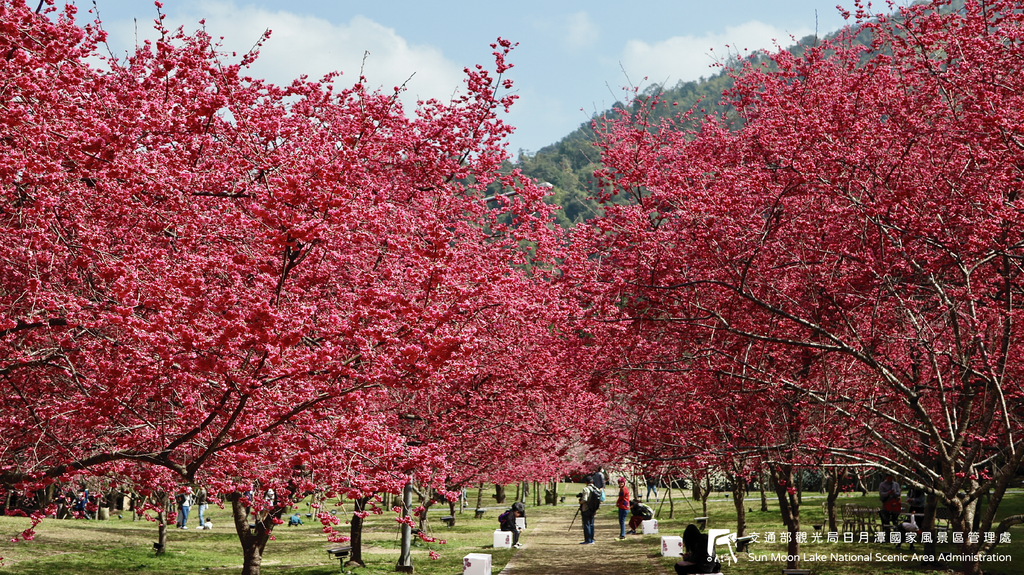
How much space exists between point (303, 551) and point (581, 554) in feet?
27.7

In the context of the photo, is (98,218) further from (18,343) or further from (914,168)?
A: (914,168)

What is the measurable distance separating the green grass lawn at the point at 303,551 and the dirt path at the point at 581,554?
1.32 ft

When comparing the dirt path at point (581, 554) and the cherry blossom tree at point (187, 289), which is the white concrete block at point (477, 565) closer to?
the dirt path at point (581, 554)

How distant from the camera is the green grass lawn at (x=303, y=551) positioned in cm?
1460

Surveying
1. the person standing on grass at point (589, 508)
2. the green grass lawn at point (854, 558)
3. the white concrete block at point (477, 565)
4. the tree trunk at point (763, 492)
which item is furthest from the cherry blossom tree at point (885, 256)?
the person standing on grass at point (589, 508)

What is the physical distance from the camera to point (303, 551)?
71.6 feet

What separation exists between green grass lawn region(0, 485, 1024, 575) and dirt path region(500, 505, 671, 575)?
0.40 metres

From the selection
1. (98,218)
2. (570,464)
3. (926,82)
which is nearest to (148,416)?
(98,218)

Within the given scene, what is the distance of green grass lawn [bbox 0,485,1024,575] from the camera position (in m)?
14.6

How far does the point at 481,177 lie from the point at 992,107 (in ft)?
24.4

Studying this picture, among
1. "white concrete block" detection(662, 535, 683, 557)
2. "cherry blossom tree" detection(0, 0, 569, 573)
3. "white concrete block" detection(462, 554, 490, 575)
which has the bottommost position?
"white concrete block" detection(662, 535, 683, 557)

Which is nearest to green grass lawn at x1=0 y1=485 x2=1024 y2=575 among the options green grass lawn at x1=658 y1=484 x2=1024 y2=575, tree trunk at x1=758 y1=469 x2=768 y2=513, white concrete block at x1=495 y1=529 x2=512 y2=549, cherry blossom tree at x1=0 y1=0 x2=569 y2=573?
green grass lawn at x1=658 y1=484 x2=1024 y2=575

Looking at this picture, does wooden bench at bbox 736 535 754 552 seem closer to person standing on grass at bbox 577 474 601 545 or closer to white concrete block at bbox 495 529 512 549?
person standing on grass at bbox 577 474 601 545

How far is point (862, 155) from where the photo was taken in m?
8.75
